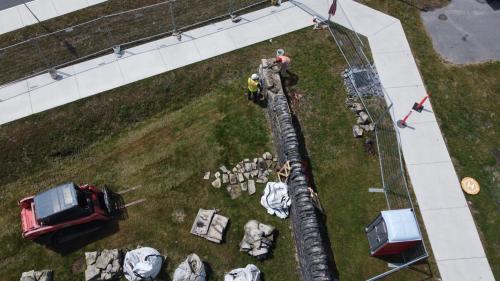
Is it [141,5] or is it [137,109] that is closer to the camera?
[137,109]

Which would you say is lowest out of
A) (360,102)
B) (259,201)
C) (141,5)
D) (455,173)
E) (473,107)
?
(455,173)

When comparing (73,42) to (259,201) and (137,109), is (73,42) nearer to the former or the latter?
(137,109)

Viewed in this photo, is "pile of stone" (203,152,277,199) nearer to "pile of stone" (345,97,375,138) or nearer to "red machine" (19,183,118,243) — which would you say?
"pile of stone" (345,97,375,138)

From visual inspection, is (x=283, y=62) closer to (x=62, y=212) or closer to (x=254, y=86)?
(x=254, y=86)

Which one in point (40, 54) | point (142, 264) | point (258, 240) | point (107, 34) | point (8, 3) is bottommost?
point (258, 240)

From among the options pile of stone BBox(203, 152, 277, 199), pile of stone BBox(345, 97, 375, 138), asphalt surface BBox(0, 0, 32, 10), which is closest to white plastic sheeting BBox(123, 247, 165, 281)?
pile of stone BBox(203, 152, 277, 199)

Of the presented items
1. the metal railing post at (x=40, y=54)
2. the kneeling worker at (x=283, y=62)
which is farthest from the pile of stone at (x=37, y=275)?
the kneeling worker at (x=283, y=62)

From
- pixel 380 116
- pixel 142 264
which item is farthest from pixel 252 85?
pixel 142 264

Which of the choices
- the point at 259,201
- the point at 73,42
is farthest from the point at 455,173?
the point at 73,42
